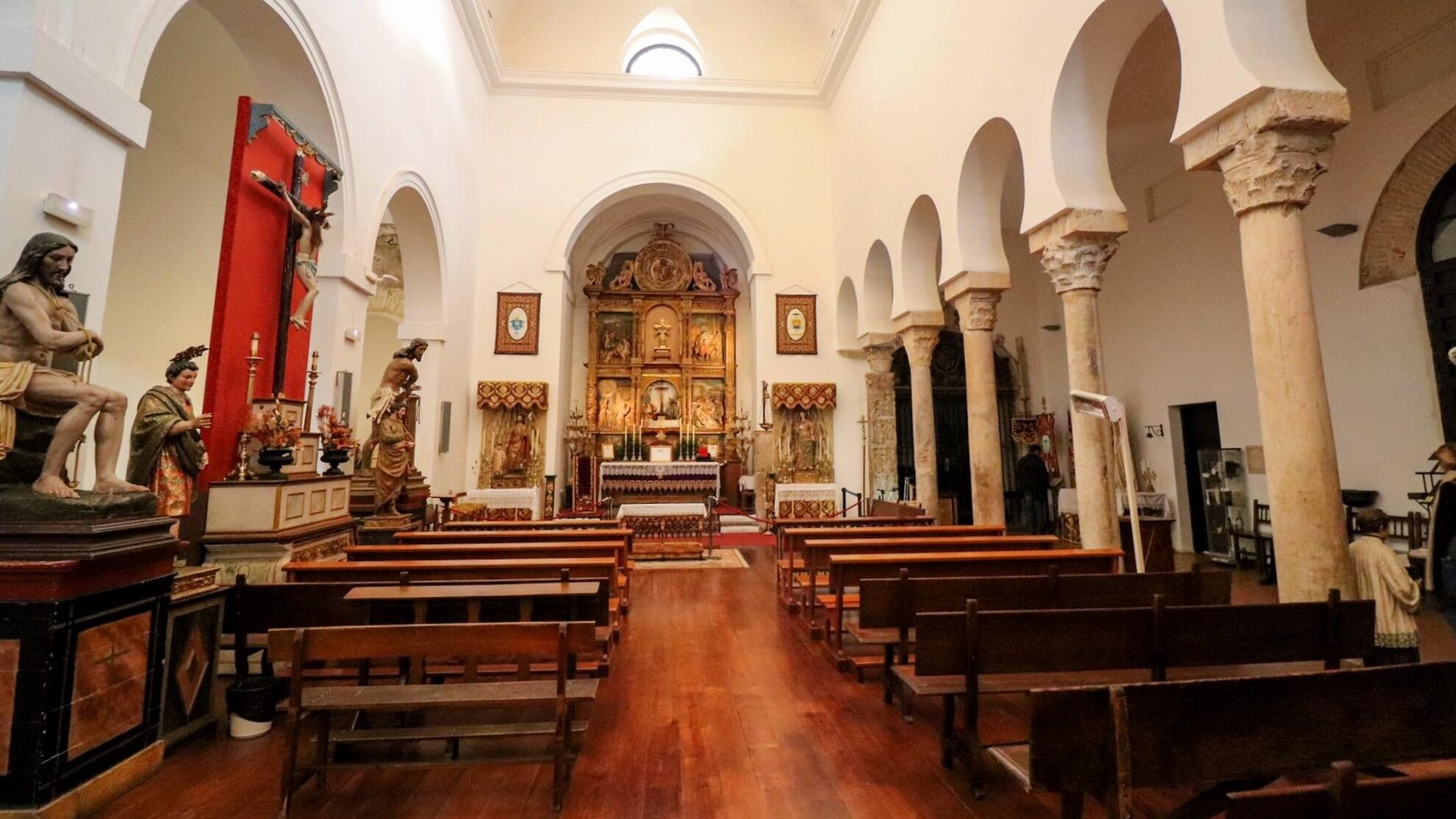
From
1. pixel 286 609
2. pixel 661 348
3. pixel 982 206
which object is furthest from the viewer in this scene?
pixel 661 348

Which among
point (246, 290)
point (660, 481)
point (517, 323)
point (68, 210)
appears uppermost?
point (517, 323)

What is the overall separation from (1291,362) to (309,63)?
814cm

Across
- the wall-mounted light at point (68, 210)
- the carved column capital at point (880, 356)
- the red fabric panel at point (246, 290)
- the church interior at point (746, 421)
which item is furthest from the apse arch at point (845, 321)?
the wall-mounted light at point (68, 210)

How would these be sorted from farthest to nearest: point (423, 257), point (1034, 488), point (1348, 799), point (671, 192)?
point (671, 192) → point (1034, 488) → point (423, 257) → point (1348, 799)

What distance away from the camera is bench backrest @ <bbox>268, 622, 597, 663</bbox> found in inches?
87.6

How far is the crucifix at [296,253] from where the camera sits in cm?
543

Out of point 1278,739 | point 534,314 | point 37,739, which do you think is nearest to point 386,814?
point 37,739

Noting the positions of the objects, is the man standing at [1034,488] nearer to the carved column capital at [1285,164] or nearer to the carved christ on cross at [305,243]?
the carved column capital at [1285,164]

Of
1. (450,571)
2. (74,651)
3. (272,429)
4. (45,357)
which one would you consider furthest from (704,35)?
(74,651)

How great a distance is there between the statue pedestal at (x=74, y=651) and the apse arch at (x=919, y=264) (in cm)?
824

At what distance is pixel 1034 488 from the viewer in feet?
34.0

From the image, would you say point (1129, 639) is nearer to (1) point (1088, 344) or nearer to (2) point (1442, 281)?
(1) point (1088, 344)

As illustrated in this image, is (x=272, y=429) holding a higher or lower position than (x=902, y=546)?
higher

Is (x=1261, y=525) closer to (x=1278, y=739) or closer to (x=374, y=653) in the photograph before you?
(x=1278, y=739)
